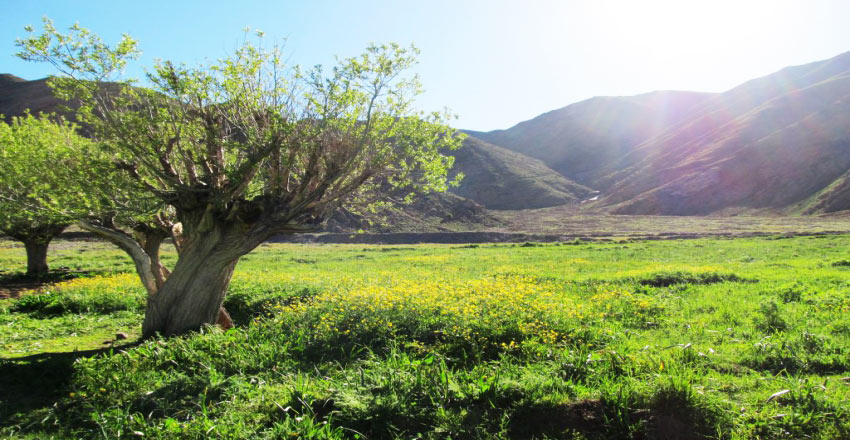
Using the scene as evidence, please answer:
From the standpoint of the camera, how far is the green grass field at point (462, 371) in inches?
187

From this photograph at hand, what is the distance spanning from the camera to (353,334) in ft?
26.8

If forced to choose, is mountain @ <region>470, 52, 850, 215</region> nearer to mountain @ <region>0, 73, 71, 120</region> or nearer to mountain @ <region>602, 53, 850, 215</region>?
mountain @ <region>602, 53, 850, 215</region>

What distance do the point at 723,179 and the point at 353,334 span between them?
13491 cm

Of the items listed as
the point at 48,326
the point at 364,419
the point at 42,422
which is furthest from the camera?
the point at 48,326

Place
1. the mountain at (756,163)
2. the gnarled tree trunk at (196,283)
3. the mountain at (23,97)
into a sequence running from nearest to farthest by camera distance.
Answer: the gnarled tree trunk at (196,283) < the mountain at (23,97) < the mountain at (756,163)

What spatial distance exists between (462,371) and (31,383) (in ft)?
25.3

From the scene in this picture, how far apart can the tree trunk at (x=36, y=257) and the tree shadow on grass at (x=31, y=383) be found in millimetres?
18217

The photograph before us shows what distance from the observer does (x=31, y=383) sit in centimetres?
743

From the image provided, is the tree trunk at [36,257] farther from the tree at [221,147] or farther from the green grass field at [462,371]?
the tree at [221,147]

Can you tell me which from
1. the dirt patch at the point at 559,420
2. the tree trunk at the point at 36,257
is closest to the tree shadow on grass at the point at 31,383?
the dirt patch at the point at 559,420

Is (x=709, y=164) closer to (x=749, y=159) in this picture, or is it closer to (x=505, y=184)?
(x=749, y=159)

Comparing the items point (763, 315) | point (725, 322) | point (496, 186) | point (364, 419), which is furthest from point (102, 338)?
point (496, 186)

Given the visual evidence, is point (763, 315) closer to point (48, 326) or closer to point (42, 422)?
point (42, 422)

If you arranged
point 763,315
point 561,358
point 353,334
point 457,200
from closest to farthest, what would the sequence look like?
point 561,358
point 353,334
point 763,315
point 457,200
